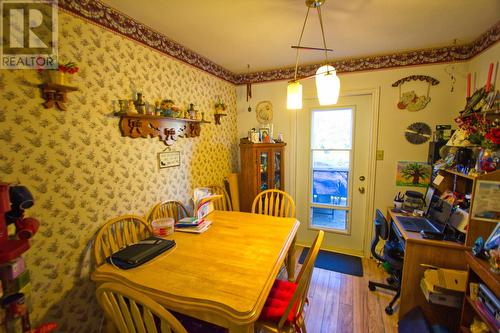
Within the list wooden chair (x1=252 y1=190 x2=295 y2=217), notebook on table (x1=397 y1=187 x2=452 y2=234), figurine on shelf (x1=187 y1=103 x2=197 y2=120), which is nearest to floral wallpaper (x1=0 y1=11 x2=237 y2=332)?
figurine on shelf (x1=187 y1=103 x2=197 y2=120)

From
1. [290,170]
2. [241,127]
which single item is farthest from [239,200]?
[241,127]

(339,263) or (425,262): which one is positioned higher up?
(425,262)

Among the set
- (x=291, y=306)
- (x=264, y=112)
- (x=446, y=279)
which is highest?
(x=264, y=112)

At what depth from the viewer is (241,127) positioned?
3.23 m

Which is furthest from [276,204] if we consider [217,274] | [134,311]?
[134,311]

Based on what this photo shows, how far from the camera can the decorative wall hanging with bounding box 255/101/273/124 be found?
302 cm

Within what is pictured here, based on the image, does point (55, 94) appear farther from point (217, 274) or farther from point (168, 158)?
point (217, 274)

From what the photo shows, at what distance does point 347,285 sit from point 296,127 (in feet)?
6.18

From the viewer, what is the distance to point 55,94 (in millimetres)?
1278

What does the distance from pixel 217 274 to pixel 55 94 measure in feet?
4.50

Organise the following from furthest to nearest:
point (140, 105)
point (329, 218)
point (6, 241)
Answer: point (329, 218), point (140, 105), point (6, 241)

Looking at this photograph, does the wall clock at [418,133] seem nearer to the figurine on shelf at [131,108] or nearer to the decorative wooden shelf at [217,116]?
the decorative wooden shelf at [217,116]

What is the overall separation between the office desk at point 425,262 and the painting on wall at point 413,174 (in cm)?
88

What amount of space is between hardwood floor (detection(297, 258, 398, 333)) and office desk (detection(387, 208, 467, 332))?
21cm
